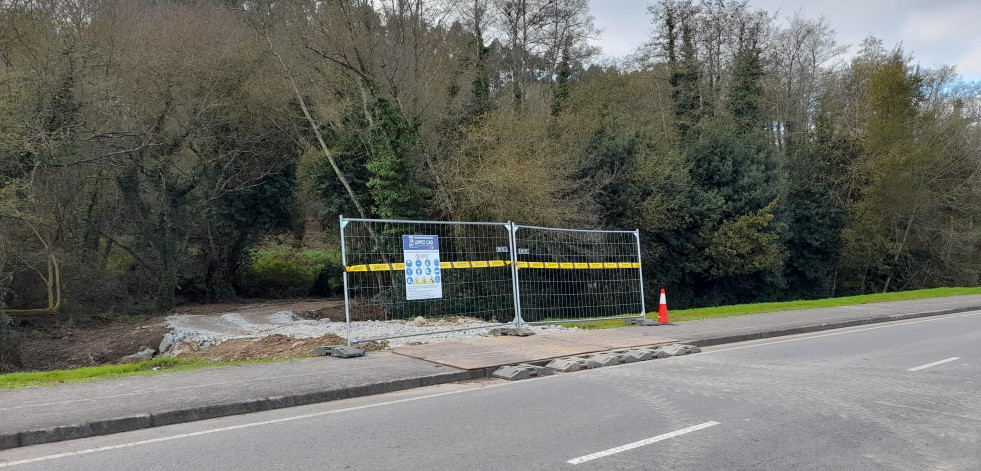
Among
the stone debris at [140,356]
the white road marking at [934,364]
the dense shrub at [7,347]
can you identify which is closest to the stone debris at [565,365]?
the white road marking at [934,364]

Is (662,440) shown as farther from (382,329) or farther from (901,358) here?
(382,329)

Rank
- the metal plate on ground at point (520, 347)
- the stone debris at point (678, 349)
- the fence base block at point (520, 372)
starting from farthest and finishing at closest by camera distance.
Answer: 1. the stone debris at point (678, 349)
2. the metal plate on ground at point (520, 347)
3. the fence base block at point (520, 372)

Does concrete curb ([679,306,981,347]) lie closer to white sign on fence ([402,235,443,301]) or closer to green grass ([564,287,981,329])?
green grass ([564,287,981,329])

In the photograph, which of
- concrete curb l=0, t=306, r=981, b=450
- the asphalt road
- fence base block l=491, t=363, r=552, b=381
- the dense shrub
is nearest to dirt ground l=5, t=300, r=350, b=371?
the dense shrub

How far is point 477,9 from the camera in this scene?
30406 mm

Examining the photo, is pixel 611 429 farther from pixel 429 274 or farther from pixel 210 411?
pixel 429 274

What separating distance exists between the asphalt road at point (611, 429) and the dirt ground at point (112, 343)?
4490 mm

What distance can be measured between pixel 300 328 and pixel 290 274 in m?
17.4

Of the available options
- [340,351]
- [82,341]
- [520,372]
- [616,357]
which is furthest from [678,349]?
[82,341]

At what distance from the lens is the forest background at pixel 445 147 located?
66.4ft

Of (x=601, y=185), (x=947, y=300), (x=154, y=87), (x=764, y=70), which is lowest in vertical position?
(x=947, y=300)

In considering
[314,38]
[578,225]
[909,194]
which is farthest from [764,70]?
[314,38]

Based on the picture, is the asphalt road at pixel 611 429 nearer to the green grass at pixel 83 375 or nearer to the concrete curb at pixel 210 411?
the concrete curb at pixel 210 411

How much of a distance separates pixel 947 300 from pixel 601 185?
13.1 metres
